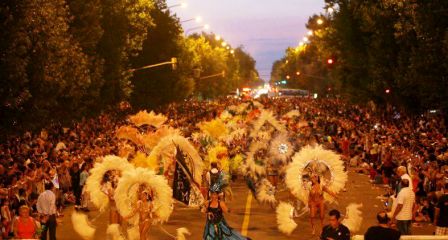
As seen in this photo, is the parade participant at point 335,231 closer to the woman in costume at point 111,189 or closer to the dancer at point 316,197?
the woman in costume at point 111,189

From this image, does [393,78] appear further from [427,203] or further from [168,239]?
[168,239]

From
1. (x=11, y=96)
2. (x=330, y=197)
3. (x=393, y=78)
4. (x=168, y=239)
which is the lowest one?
(x=168, y=239)

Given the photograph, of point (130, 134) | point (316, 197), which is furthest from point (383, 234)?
point (130, 134)

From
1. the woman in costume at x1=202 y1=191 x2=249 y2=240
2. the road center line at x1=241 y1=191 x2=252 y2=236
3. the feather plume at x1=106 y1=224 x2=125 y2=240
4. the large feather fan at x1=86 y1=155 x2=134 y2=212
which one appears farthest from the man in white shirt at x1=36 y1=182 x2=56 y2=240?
the road center line at x1=241 y1=191 x2=252 y2=236

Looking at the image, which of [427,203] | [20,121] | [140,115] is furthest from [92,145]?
[427,203]

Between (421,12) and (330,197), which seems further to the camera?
(421,12)

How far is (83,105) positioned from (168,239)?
19840mm

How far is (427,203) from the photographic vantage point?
834 inches

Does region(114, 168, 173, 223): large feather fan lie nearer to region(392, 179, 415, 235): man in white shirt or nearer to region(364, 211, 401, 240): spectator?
region(392, 179, 415, 235): man in white shirt

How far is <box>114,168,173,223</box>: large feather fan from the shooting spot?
1583 centimetres

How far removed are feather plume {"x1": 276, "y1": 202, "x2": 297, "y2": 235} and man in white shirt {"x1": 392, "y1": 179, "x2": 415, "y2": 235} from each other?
2.79 meters

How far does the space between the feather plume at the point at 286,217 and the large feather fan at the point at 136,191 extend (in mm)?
3379

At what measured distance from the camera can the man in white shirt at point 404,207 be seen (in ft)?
52.8

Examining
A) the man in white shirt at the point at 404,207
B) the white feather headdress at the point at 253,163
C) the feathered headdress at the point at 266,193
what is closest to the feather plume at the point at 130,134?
the white feather headdress at the point at 253,163
